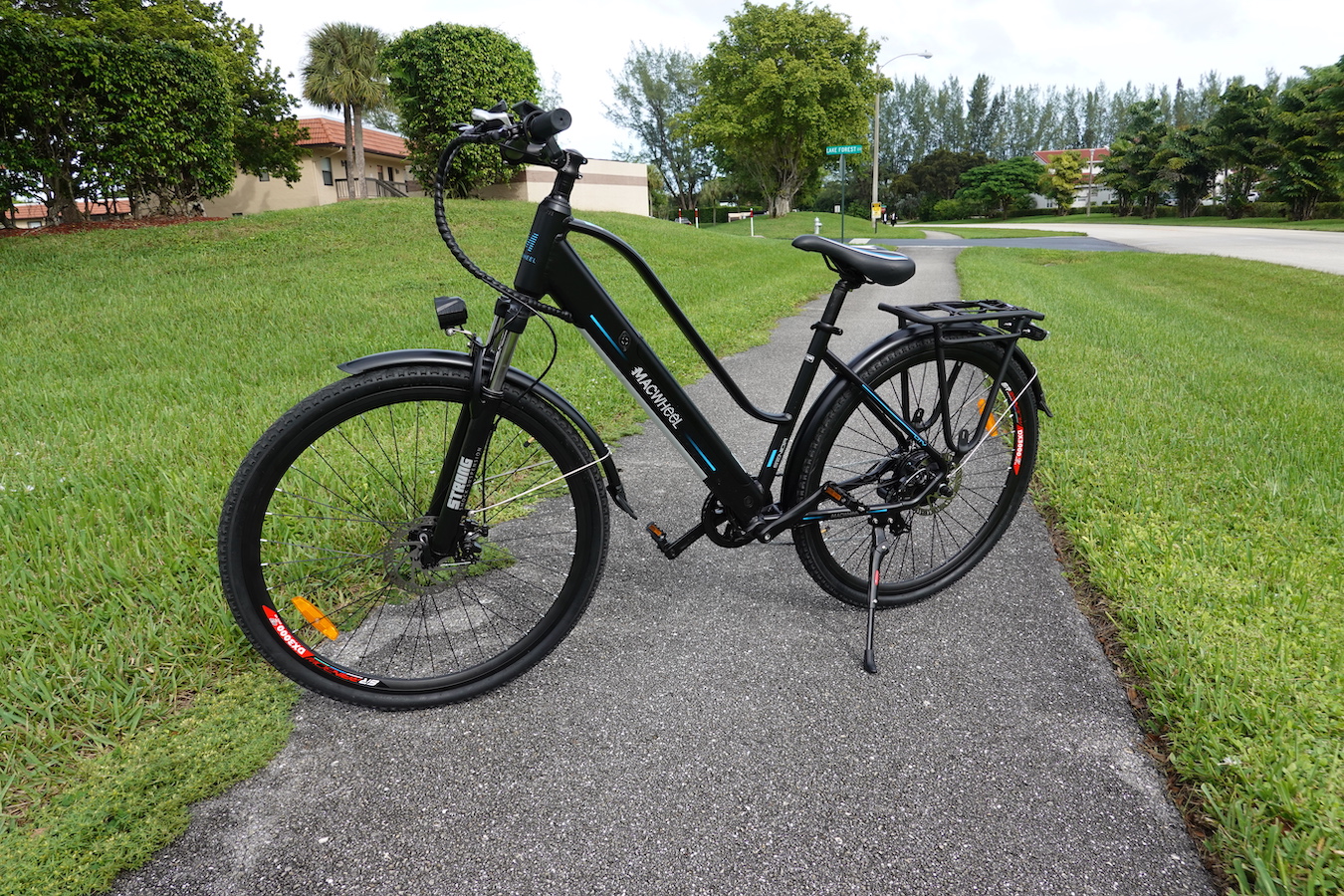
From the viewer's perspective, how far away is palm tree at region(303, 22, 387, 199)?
2788cm

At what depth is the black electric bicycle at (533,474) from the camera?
2070mm

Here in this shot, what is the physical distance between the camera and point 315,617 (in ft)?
7.57

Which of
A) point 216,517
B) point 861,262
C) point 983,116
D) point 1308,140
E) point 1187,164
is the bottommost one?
point 216,517

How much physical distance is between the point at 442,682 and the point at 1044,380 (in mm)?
5286

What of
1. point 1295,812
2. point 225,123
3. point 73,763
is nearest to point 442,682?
point 73,763

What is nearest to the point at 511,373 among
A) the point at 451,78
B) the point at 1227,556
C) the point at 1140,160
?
the point at 1227,556

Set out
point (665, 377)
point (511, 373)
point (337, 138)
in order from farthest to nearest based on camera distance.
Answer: point (337, 138) < point (665, 377) < point (511, 373)

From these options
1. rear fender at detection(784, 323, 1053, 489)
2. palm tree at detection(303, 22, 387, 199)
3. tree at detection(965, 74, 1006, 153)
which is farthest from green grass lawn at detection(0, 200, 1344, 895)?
tree at detection(965, 74, 1006, 153)

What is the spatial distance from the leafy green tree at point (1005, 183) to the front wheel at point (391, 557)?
72.7m

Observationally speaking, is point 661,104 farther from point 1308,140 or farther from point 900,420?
point 900,420

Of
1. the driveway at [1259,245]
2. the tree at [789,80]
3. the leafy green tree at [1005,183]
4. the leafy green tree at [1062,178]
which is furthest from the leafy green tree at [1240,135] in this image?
the tree at [789,80]

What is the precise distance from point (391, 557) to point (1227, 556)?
10.6 feet

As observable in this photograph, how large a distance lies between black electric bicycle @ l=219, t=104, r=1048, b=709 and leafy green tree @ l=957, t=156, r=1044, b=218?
71.9 meters

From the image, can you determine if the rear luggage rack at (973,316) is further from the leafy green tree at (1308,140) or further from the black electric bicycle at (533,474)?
the leafy green tree at (1308,140)
